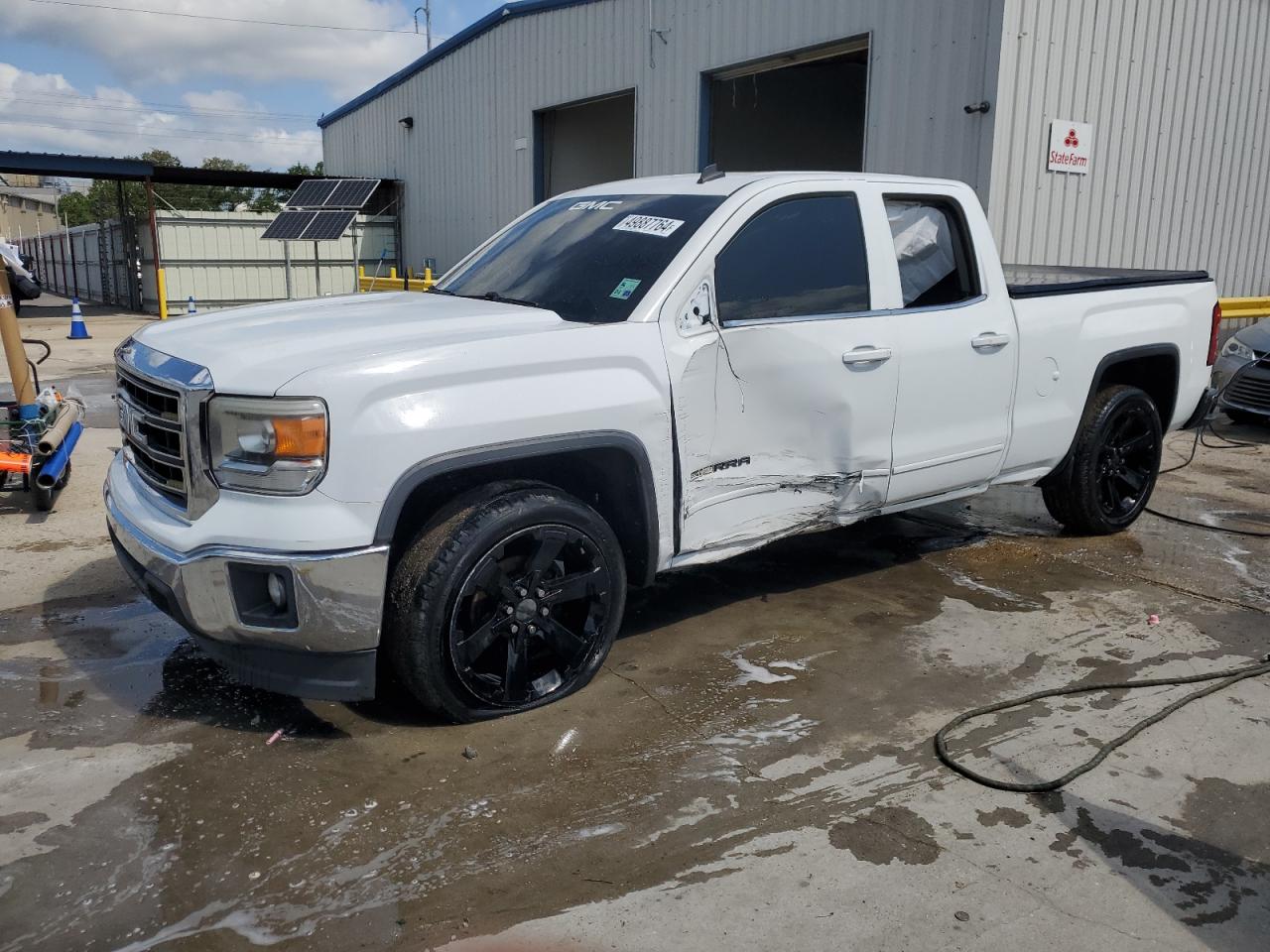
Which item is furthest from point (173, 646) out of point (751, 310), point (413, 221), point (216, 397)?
point (413, 221)

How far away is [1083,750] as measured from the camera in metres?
3.62

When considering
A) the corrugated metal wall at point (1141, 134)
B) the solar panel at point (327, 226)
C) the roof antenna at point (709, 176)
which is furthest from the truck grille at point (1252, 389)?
the solar panel at point (327, 226)

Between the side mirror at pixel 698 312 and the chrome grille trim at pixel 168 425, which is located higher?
the side mirror at pixel 698 312

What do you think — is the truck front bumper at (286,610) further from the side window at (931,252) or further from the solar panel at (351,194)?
the solar panel at (351,194)

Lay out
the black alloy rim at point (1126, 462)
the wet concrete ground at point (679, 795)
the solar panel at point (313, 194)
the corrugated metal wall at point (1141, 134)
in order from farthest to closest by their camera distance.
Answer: the solar panel at point (313, 194) < the corrugated metal wall at point (1141, 134) < the black alloy rim at point (1126, 462) < the wet concrete ground at point (679, 795)

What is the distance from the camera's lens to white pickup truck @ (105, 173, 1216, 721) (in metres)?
3.25

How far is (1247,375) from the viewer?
973 centimetres

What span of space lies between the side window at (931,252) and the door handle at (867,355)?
1.25ft

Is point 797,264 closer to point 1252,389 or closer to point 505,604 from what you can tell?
point 505,604

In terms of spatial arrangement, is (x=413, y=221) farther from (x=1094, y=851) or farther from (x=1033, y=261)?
(x=1094, y=851)

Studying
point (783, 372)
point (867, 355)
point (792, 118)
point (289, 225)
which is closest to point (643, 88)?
Answer: point (792, 118)

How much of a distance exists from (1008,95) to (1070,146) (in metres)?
0.96

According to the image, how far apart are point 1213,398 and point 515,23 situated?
13172 mm

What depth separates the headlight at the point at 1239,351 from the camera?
9875 millimetres
